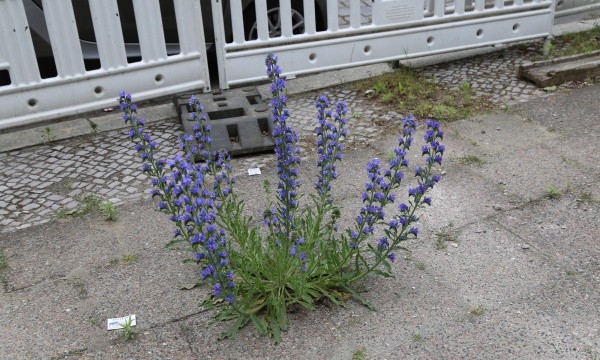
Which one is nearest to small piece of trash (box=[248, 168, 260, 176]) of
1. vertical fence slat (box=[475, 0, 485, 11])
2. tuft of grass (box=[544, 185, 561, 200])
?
tuft of grass (box=[544, 185, 561, 200])

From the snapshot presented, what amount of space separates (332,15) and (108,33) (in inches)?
70.9

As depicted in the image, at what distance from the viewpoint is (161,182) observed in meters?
3.03

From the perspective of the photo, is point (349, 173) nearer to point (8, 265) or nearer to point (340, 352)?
point (340, 352)

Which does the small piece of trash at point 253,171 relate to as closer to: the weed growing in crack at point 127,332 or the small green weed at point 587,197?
the weed growing in crack at point 127,332

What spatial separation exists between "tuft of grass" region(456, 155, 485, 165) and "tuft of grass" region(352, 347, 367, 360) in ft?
6.55

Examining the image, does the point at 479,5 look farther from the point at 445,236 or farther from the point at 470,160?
the point at 445,236

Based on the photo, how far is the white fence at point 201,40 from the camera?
4969mm

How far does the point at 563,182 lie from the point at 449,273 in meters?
1.29

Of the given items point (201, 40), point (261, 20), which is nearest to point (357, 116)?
point (261, 20)

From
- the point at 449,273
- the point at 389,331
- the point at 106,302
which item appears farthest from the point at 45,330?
the point at 449,273

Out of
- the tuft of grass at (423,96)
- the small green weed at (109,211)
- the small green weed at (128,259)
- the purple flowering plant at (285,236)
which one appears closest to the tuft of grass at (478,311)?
the purple flowering plant at (285,236)

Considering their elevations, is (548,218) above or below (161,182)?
below

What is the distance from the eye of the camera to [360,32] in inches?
230

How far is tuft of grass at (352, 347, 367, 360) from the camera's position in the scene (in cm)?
297
